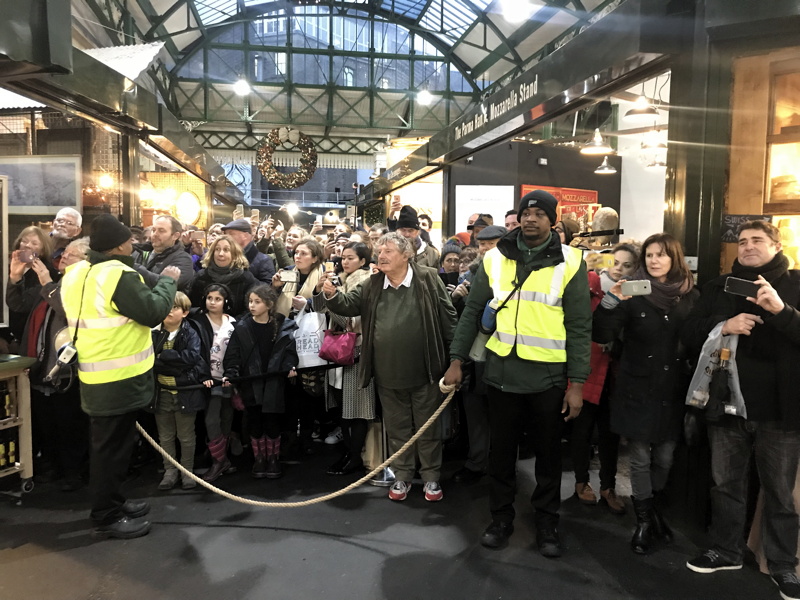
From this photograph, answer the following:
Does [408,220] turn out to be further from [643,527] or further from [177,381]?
[643,527]

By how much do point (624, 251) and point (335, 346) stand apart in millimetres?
2026

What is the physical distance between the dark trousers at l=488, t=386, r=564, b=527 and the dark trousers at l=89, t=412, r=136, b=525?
2.12 meters

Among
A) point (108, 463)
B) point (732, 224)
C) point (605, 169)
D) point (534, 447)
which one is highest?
point (605, 169)

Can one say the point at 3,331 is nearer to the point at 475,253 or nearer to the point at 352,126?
the point at 475,253

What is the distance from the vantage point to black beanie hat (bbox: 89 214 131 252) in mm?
3025

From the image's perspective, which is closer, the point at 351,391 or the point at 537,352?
the point at 537,352

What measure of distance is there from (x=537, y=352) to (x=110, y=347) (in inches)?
92.5

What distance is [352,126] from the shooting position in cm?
1571

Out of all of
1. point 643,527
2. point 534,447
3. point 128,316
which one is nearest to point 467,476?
point 534,447

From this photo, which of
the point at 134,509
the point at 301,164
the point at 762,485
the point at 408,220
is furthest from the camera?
the point at 301,164

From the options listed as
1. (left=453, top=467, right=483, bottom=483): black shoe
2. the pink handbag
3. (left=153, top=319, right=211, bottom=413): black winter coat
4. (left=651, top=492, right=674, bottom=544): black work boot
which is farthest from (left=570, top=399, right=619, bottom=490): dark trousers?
(left=153, top=319, right=211, bottom=413): black winter coat

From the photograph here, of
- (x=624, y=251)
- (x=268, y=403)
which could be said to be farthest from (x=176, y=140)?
(x=624, y=251)

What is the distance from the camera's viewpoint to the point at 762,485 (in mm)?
2719

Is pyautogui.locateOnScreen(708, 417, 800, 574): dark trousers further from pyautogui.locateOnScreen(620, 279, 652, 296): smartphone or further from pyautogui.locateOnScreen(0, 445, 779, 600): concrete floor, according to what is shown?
pyautogui.locateOnScreen(620, 279, 652, 296): smartphone
